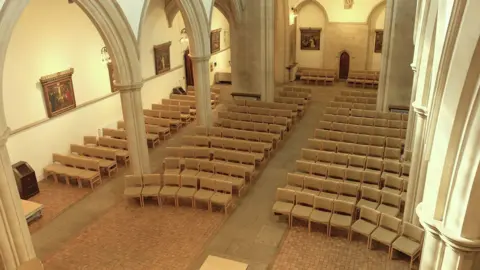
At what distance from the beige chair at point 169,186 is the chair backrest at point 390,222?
17.5 ft

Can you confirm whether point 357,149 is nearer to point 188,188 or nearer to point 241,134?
point 241,134

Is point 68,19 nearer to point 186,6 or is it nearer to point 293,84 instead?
point 186,6

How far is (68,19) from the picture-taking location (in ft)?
47.0

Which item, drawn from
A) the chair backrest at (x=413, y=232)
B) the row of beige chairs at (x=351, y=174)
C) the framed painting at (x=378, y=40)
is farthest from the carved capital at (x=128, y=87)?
the framed painting at (x=378, y=40)

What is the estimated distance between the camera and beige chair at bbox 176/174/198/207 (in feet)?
36.0

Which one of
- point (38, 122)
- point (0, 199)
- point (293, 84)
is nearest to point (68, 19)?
point (38, 122)

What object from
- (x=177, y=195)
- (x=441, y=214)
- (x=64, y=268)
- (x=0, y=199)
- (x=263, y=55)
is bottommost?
(x=64, y=268)

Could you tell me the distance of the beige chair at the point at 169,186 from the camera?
1112 cm

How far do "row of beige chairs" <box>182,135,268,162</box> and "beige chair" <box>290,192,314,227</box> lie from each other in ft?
9.46

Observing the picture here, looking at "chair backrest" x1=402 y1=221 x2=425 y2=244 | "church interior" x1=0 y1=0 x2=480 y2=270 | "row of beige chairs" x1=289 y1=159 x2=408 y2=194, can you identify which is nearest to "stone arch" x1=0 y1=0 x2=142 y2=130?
"church interior" x1=0 y1=0 x2=480 y2=270

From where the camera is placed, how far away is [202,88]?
15.3 metres

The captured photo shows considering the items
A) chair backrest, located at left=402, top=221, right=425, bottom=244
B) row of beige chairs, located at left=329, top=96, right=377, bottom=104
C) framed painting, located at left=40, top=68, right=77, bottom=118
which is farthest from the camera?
row of beige chairs, located at left=329, top=96, right=377, bottom=104

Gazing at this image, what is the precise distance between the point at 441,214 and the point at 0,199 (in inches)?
287

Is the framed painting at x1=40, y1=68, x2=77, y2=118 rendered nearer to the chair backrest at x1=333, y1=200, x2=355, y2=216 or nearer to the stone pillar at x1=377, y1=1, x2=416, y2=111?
the chair backrest at x1=333, y1=200, x2=355, y2=216
